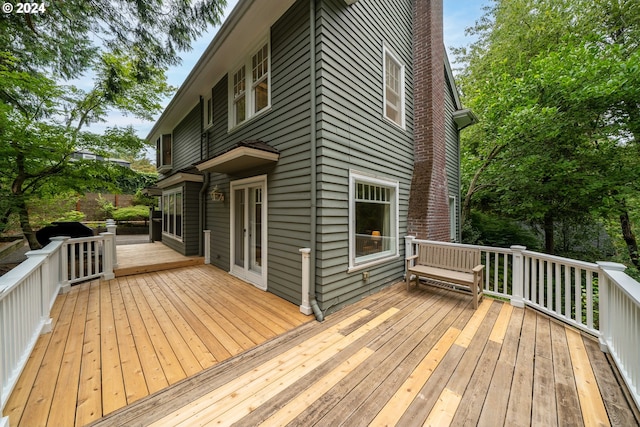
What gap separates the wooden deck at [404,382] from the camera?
1.73 metres

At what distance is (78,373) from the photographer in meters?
2.13

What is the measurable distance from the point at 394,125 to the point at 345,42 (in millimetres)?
1957

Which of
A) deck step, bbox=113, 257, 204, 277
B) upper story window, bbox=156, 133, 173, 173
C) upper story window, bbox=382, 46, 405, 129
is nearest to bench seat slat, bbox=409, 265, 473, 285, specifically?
upper story window, bbox=382, 46, 405, 129

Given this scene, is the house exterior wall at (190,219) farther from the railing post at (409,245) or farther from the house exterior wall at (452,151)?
the house exterior wall at (452,151)

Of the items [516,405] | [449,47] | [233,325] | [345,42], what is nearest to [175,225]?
[233,325]

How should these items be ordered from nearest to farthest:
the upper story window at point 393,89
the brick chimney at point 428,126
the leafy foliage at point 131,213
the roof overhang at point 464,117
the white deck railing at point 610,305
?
the white deck railing at point 610,305 < the upper story window at point 393,89 < the brick chimney at point 428,126 < the roof overhang at point 464,117 < the leafy foliage at point 131,213

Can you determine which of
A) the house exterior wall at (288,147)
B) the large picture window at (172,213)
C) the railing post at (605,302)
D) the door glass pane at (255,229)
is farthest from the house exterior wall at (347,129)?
the large picture window at (172,213)

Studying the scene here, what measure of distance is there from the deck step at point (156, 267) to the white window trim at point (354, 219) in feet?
15.2

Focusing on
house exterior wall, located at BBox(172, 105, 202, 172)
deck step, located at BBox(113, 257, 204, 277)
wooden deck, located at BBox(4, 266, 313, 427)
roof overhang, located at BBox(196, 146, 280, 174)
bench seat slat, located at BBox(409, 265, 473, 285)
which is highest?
house exterior wall, located at BBox(172, 105, 202, 172)

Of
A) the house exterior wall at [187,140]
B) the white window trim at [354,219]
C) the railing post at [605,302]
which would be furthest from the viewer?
the house exterior wall at [187,140]

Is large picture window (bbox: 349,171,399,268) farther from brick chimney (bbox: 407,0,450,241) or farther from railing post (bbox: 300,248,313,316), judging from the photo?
railing post (bbox: 300,248,313,316)

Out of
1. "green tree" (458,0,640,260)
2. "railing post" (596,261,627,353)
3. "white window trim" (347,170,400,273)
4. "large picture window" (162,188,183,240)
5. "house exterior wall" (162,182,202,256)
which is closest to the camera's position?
"railing post" (596,261,627,353)

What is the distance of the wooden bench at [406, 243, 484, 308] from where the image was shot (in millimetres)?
3712

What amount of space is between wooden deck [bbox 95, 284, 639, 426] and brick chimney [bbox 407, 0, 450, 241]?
8.69 feet
